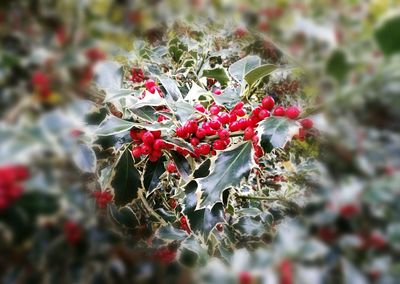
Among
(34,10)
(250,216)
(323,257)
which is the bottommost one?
(250,216)

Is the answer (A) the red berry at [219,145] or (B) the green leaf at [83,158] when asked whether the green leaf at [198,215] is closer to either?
(A) the red berry at [219,145]

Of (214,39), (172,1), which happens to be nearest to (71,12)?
(172,1)

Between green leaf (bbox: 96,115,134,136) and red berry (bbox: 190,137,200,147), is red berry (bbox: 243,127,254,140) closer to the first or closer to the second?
red berry (bbox: 190,137,200,147)

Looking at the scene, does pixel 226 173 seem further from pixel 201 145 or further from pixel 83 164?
pixel 83 164

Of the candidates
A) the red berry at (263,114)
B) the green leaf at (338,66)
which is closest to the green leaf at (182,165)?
the red berry at (263,114)

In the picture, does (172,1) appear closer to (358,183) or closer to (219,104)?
(358,183)

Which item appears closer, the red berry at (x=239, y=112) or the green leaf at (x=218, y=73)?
the red berry at (x=239, y=112)
